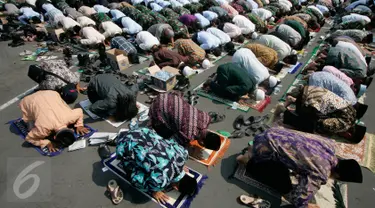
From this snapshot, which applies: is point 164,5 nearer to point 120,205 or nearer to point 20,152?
point 20,152

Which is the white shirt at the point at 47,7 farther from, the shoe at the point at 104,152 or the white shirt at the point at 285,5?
the white shirt at the point at 285,5

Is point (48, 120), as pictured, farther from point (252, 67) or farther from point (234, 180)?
point (252, 67)

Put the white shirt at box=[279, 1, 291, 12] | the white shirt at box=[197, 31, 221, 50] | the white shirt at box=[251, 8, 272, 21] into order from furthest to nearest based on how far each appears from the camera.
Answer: the white shirt at box=[279, 1, 291, 12] → the white shirt at box=[251, 8, 272, 21] → the white shirt at box=[197, 31, 221, 50]

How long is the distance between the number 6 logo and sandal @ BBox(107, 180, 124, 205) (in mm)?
1092

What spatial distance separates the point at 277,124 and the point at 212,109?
1.37 meters


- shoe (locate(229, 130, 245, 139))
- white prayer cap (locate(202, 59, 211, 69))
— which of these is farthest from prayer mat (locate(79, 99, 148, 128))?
white prayer cap (locate(202, 59, 211, 69))

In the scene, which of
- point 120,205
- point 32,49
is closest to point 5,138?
point 120,205

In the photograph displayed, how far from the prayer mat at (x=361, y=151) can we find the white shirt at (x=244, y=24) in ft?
19.9

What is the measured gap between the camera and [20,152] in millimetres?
3646

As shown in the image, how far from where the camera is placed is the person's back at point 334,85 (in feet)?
14.1

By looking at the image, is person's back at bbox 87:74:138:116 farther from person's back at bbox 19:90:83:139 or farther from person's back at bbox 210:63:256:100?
person's back at bbox 210:63:256:100

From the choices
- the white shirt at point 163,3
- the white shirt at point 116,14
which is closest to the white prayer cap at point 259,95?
the white shirt at point 116,14

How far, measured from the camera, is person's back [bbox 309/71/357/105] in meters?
4.29

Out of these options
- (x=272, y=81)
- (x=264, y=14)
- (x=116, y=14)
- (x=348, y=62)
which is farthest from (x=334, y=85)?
(x=116, y=14)
